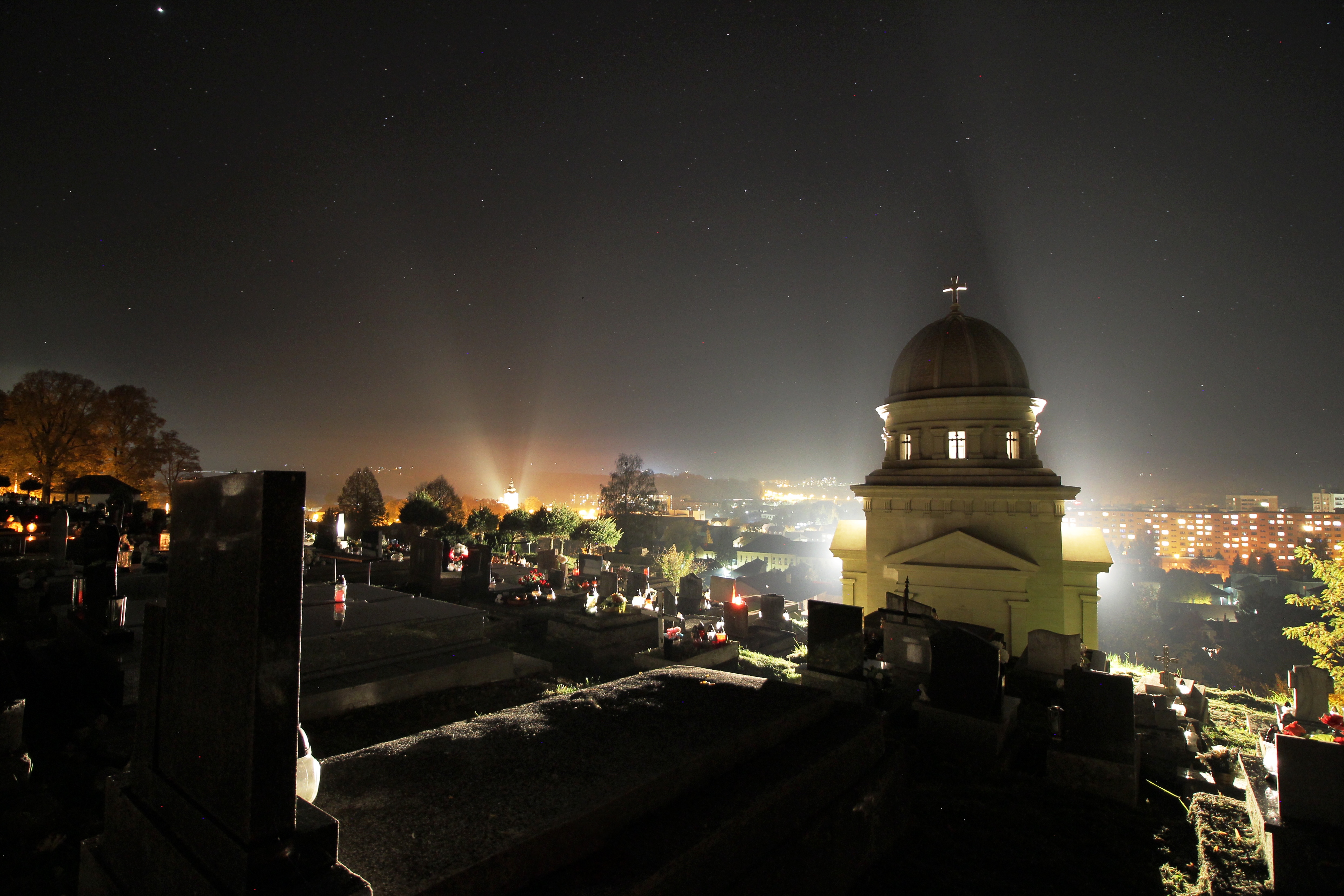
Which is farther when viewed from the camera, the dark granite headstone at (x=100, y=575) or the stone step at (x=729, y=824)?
the dark granite headstone at (x=100, y=575)

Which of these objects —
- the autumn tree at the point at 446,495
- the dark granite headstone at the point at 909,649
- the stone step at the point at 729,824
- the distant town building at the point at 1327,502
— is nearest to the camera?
the stone step at the point at 729,824

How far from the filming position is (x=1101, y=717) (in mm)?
5969

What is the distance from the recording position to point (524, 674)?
860cm

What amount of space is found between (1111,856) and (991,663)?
7.17ft

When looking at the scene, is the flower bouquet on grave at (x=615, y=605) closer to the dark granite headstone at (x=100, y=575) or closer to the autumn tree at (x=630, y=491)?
the dark granite headstone at (x=100, y=575)

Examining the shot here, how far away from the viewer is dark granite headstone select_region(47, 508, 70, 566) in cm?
1377

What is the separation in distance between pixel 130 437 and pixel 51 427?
3125 millimetres

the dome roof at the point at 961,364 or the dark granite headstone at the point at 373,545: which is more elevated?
the dome roof at the point at 961,364

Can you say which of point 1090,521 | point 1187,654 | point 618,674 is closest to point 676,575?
point 618,674

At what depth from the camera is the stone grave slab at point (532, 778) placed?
8.03 ft

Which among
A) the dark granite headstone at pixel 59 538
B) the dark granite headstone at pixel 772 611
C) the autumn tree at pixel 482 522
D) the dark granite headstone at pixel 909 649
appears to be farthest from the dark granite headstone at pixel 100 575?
the autumn tree at pixel 482 522

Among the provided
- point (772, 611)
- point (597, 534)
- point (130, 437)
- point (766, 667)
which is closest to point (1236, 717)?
point (766, 667)

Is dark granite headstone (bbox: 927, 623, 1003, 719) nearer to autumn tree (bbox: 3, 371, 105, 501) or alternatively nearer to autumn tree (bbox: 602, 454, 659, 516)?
autumn tree (bbox: 3, 371, 105, 501)

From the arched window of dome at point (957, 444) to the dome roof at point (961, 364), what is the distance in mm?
1169
